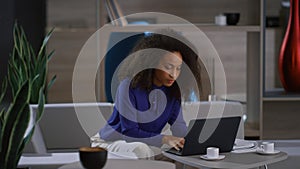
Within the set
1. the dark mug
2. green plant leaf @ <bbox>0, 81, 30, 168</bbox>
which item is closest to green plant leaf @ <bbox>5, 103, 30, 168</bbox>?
green plant leaf @ <bbox>0, 81, 30, 168</bbox>

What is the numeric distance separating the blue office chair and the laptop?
1351 millimetres

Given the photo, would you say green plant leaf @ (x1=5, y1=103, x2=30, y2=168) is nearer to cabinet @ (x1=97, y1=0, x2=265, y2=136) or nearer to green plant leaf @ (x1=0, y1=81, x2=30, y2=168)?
green plant leaf @ (x1=0, y1=81, x2=30, y2=168)


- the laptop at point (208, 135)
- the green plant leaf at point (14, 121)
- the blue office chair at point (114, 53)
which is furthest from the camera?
the blue office chair at point (114, 53)

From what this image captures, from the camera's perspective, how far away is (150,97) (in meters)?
2.78

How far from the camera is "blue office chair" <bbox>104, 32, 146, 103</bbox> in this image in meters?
3.67

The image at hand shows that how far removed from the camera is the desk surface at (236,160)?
6.87 feet

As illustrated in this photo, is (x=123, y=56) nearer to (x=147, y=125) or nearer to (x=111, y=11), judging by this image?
(x=111, y=11)

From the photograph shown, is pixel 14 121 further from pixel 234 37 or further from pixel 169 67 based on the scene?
pixel 234 37

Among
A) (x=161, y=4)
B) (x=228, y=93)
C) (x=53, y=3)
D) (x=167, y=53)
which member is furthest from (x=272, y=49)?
(x=167, y=53)


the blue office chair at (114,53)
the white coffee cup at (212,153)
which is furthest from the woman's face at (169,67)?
the blue office chair at (114,53)

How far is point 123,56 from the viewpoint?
359 cm

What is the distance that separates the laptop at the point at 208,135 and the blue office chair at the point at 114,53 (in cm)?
135

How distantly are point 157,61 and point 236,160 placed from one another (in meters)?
0.71

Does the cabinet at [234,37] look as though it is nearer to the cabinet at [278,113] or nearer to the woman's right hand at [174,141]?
the cabinet at [278,113]
